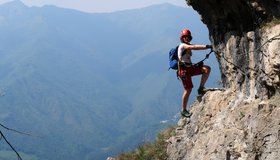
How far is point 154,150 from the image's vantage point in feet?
59.1

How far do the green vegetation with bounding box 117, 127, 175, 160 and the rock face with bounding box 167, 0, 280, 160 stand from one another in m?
1.20

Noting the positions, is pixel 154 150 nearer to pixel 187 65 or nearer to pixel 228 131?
pixel 187 65

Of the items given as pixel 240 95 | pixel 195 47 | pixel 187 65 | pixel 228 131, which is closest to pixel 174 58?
pixel 187 65

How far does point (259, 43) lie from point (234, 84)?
2.57 meters

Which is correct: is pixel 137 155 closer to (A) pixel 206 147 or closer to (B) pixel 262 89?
(A) pixel 206 147

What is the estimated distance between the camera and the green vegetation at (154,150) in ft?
57.6

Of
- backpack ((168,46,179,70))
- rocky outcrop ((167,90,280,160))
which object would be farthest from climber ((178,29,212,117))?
rocky outcrop ((167,90,280,160))

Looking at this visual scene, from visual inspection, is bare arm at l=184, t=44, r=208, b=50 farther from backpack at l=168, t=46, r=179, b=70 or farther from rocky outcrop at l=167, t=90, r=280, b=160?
rocky outcrop at l=167, t=90, r=280, b=160

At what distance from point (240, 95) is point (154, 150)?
18.7ft

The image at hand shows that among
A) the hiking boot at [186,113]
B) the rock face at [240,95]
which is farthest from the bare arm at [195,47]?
the hiking boot at [186,113]

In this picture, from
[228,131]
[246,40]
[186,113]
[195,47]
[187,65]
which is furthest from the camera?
[186,113]

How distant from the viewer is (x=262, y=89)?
38.3ft

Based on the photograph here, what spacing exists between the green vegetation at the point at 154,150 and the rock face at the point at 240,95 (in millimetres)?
1205

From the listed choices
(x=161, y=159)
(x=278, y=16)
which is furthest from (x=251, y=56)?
(x=161, y=159)
